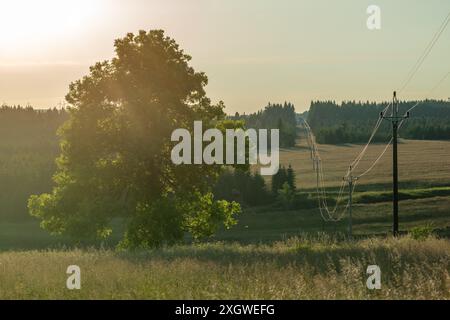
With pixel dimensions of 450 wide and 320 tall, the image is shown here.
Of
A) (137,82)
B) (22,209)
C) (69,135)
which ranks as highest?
(137,82)

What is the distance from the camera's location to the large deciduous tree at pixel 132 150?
3194 cm

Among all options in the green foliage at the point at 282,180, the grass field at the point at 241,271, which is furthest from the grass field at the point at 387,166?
the grass field at the point at 241,271

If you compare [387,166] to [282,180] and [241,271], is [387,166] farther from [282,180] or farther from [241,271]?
[241,271]

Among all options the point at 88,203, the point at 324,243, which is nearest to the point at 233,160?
the point at 88,203

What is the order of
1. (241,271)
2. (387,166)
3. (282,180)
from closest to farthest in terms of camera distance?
1. (241,271)
2. (282,180)
3. (387,166)

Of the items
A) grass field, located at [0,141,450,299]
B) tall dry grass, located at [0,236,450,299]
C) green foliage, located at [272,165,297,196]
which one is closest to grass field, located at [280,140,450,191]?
green foliage, located at [272,165,297,196]

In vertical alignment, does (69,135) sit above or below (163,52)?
below

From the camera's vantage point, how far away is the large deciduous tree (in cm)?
3194

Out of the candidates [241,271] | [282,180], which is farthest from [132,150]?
[282,180]

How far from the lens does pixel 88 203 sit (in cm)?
3162

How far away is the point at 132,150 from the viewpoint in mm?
32438

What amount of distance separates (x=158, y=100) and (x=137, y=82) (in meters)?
1.28

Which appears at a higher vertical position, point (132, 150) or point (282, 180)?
point (132, 150)
